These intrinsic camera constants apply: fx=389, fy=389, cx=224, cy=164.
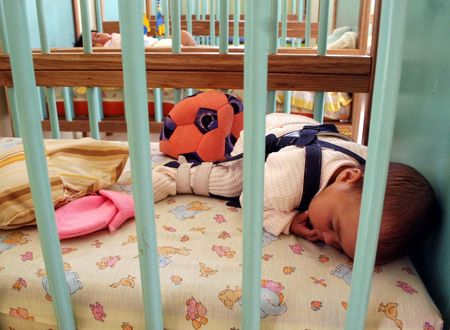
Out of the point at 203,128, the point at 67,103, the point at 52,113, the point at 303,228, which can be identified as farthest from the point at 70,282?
the point at 67,103

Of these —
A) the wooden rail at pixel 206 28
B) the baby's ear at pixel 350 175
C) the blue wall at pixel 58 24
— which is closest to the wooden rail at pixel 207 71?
the baby's ear at pixel 350 175

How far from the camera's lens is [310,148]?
2.60 ft

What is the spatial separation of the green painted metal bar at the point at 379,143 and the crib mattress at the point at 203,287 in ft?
0.26

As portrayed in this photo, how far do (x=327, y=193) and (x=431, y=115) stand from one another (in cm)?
22

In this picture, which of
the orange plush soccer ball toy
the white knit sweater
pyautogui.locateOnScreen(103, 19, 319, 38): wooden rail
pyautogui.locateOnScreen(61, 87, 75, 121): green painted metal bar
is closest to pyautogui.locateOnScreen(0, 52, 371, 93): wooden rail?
the orange plush soccer ball toy

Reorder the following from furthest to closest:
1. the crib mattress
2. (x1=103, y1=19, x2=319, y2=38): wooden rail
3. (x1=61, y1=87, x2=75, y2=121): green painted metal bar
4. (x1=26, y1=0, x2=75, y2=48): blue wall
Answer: (x1=103, y1=19, x2=319, y2=38): wooden rail → (x1=26, y1=0, x2=75, y2=48): blue wall → (x1=61, y1=87, x2=75, y2=121): green painted metal bar → the crib mattress

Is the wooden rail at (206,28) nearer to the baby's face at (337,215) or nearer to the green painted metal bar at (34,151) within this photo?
the baby's face at (337,215)

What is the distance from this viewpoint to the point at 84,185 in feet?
2.93

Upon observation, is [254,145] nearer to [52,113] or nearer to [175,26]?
[175,26]

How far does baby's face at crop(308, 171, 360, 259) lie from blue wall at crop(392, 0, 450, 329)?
0.13 meters

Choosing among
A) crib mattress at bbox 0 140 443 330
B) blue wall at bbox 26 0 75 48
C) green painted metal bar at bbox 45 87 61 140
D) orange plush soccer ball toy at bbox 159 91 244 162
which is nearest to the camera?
crib mattress at bbox 0 140 443 330

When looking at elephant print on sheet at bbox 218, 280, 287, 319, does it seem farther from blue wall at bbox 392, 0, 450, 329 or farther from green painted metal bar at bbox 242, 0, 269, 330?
blue wall at bbox 392, 0, 450, 329

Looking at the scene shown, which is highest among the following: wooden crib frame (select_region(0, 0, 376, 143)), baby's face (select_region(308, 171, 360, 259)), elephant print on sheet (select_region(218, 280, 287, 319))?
wooden crib frame (select_region(0, 0, 376, 143))

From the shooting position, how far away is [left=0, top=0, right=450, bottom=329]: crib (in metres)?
0.44
